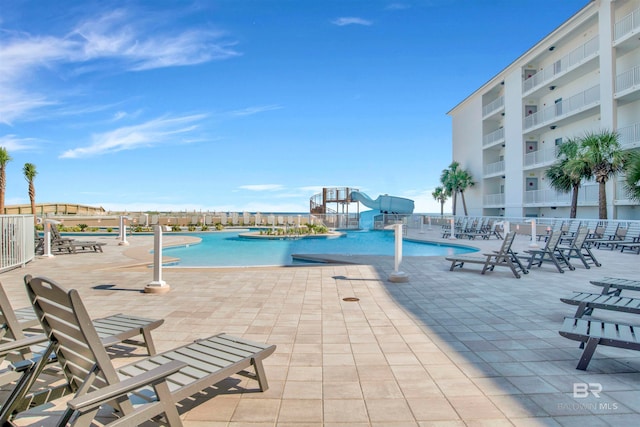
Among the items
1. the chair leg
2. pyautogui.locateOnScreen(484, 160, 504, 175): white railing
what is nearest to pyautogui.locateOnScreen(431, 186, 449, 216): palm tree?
pyautogui.locateOnScreen(484, 160, 504, 175): white railing

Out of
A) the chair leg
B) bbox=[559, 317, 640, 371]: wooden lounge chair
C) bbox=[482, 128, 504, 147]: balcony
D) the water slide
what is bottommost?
the chair leg

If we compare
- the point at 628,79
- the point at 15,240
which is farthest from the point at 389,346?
the point at 628,79

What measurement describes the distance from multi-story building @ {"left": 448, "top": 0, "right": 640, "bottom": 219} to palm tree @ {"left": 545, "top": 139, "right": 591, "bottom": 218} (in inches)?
65.2

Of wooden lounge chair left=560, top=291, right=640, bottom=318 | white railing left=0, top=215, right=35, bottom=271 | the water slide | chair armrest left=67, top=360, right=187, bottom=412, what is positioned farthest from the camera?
the water slide

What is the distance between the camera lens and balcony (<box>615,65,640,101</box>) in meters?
18.1

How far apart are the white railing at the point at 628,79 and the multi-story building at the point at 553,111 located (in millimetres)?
51

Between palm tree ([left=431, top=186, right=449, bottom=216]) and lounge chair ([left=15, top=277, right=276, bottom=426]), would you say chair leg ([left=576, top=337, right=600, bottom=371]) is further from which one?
palm tree ([left=431, top=186, right=449, bottom=216])

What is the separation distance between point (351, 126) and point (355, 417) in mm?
25949

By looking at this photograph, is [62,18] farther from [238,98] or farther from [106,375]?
[106,375]

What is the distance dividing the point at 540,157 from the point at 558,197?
11.8 ft

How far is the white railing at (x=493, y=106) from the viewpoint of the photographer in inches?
1200

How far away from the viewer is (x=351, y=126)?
2697 cm

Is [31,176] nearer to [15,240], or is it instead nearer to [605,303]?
[15,240]

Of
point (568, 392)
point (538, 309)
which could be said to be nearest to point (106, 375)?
point (568, 392)
